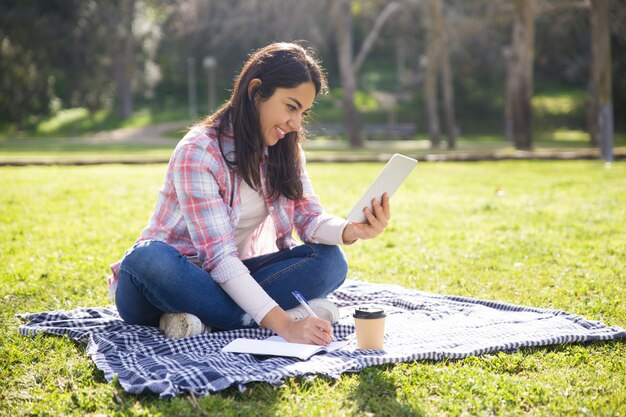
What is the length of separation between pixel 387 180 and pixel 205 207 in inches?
32.9

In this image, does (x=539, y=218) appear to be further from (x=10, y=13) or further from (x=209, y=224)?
(x=10, y=13)

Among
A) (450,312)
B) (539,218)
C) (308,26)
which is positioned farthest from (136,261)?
(308,26)

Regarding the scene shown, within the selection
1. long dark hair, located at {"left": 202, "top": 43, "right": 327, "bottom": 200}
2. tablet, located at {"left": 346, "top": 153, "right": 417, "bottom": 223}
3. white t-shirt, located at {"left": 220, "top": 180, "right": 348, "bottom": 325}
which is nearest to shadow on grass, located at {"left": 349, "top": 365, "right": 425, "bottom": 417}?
white t-shirt, located at {"left": 220, "top": 180, "right": 348, "bottom": 325}

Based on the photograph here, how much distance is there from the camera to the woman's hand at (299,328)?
3299mm

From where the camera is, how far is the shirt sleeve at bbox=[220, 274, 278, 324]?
130 inches

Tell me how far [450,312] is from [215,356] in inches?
57.1

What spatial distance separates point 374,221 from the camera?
3.54 m

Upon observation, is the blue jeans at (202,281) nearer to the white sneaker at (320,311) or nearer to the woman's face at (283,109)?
the white sneaker at (320,311)

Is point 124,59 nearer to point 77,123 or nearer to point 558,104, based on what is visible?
point 77,123

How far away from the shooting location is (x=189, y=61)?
127ft

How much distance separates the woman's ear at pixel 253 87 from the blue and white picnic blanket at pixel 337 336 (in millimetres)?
1143

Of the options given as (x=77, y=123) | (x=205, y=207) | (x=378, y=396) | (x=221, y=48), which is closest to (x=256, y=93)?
(x=205, y=207)

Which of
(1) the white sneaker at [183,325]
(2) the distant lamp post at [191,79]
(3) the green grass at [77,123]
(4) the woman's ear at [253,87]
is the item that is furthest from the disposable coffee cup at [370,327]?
(2) the distant lamp post at [191,79]

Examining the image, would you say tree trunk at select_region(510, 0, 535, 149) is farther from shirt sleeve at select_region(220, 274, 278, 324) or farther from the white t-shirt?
shirt sleeve at select_region(220, 274, 278, 324)
